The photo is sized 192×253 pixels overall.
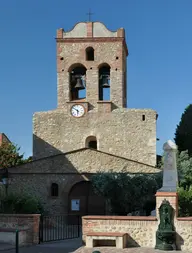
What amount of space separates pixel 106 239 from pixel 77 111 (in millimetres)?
17228

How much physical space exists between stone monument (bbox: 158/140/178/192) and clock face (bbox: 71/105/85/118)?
16315 millimetres

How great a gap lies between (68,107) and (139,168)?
806cm

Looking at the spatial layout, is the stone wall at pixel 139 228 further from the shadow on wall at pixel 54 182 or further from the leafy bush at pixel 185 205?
the shadow on wall at pixel 54 182

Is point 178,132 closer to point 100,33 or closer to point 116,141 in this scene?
point 116,141

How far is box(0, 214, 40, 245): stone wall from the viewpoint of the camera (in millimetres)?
16766

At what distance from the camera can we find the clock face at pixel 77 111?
3200 centimetres

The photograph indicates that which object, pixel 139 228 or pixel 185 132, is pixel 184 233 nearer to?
pixel 139 228

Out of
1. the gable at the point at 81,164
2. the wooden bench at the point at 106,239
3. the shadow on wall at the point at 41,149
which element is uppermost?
the shadow on wall at the point at 41,149

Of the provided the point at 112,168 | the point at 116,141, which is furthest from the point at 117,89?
the point at 112,168

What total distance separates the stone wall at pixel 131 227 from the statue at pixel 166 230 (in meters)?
0.33

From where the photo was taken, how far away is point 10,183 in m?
26.8

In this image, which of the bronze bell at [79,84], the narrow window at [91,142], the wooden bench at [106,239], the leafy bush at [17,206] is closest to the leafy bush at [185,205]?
the wooden bench at [106,239]

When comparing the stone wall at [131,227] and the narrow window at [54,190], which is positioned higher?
the narrow window at [54,190]

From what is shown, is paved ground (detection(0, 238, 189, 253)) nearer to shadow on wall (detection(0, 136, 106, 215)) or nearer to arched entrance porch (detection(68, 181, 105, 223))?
arched entrance porch (detection(68, 181, 105, 223))
